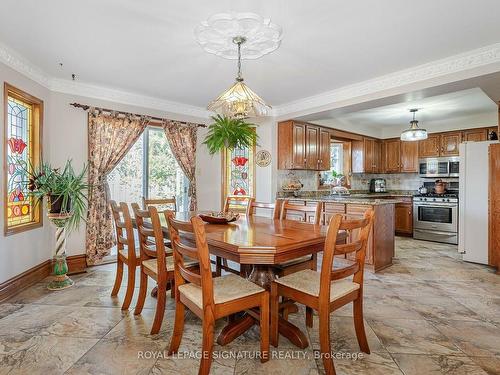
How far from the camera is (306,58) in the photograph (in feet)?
10.1

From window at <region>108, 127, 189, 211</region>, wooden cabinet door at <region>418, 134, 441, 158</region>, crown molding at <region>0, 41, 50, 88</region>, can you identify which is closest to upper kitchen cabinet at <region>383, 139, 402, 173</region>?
wooden cabinet door at <region>418, 134, 441, 158</region>

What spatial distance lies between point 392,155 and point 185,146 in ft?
16.5

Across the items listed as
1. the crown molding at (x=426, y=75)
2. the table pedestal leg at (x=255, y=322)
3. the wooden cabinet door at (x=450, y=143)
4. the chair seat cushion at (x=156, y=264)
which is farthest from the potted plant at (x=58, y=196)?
the wooden cabinet door at (x=450, y=143)

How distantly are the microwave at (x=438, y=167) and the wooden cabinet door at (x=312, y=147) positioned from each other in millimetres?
2827

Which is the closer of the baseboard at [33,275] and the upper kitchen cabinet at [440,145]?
the baseboard at [33,275]

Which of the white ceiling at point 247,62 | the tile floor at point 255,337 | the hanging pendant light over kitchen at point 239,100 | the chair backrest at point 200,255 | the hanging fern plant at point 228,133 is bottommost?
the tile floor at point 255,337

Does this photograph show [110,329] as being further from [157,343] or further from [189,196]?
[189,196]

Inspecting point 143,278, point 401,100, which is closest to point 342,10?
point 401,100

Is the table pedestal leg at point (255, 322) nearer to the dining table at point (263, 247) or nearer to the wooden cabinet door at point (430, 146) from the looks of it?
the dining table at point (263, 247)

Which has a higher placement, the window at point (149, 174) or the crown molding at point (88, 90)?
the crown molding at point (88, 90)

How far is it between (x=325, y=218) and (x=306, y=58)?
2.28m

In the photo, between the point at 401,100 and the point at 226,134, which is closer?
the point at 226,134

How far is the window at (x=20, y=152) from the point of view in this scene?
305cm

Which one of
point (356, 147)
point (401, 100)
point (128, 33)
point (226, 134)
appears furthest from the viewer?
point (356, 147)
